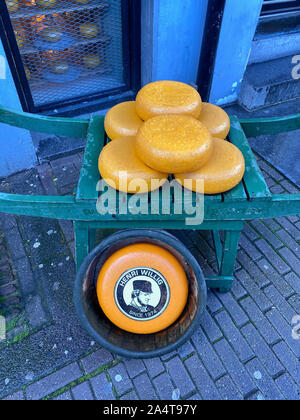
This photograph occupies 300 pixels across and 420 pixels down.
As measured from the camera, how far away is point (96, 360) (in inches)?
88.4

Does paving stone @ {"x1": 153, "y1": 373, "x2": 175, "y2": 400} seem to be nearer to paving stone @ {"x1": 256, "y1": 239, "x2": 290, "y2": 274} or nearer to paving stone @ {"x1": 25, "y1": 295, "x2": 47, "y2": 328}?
paving stone @ {"x1": 25, "y1": 295, "x2": 47, "y2": 328}

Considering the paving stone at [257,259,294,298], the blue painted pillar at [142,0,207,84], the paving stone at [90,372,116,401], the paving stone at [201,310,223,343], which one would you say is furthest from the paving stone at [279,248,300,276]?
the blue painted pillar at [142,0,207,84]

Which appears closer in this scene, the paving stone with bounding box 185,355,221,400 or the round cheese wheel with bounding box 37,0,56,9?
the paving stone with bounding box 185,355,221,400

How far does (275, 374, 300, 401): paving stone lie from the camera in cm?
210

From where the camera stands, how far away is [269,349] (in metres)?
2.29

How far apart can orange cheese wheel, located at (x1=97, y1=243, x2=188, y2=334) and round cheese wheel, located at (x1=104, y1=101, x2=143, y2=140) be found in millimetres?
739

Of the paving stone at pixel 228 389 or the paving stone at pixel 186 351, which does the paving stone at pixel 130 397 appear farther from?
the paving stone at pixel 228 389

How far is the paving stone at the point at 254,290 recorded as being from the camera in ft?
8.29

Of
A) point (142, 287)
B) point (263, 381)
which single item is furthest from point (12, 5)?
point (263, 381)

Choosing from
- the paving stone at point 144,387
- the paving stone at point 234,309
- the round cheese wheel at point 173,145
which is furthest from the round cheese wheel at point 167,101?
the paving stone at point 144,387

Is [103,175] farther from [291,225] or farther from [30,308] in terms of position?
[291,225]

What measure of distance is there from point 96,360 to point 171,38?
315 centimetres

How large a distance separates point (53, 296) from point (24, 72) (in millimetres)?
2201

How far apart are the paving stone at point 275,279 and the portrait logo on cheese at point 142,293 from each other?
1077 millimetres
